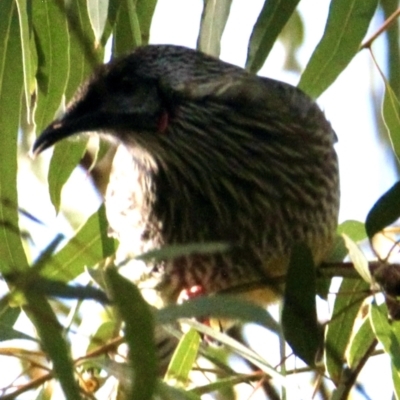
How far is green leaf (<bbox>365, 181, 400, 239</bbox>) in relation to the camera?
1709mm

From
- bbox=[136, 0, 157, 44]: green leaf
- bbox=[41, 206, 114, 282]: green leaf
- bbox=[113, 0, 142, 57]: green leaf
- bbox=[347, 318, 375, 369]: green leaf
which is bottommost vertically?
bbox=[347, 318, 375, 369]: green leaf

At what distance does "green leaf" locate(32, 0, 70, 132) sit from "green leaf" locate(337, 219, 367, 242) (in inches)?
26.7

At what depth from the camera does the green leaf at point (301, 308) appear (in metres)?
1.61

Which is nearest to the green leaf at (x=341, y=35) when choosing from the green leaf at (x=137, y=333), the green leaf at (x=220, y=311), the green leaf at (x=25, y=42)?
the green leaf at (x=25, y=42)

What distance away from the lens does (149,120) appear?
221 cm

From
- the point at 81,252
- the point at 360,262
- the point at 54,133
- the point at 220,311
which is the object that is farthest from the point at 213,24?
the point at 220,311

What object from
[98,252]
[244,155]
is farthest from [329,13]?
[98,252]

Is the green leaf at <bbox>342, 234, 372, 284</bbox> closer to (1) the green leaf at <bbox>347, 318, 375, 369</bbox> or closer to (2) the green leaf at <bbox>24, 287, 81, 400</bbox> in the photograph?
(1) the green leaf at <bbox>347, 318, 375, 369</bbox>

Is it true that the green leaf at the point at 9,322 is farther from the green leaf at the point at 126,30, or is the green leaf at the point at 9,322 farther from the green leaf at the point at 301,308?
the green leaf at the point at 126,30

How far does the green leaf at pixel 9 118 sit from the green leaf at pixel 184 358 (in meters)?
0.33

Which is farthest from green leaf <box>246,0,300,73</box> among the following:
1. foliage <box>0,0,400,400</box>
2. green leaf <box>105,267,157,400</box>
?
green leaf <box>105,267,157,400</box>

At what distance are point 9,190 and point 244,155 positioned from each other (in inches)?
21.6

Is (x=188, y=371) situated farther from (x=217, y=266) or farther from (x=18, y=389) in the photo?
(x=217, y=266)

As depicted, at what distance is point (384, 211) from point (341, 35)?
0.53m
